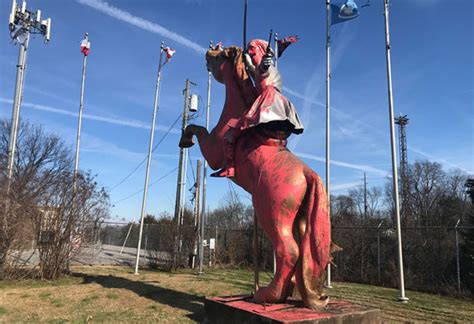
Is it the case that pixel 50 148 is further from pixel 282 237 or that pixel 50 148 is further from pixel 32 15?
pixel 282 237

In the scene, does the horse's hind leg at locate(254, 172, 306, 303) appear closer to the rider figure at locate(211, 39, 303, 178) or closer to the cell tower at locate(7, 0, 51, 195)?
the rider figure at locate(211, 39, 303, 178)

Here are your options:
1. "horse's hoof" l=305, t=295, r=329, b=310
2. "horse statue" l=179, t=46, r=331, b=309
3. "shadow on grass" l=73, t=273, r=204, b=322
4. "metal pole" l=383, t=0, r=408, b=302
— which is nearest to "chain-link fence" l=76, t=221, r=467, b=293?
"shadow on grass" l=73, t=273, r=204, b=322

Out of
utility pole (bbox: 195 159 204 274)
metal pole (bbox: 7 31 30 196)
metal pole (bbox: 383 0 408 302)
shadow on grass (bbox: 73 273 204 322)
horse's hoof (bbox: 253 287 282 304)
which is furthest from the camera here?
metal pole (bbox: 7 31 30 196)

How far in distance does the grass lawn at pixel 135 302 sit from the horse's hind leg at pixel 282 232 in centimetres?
256

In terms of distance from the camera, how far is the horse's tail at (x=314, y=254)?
493 centimetres

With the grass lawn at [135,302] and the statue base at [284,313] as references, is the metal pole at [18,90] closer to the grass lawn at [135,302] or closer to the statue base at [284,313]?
the grass lawn at [135,302]

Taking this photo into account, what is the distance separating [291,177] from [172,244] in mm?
11760

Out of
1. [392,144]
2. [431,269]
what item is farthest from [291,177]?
[431,269]

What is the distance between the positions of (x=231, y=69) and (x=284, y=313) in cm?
438

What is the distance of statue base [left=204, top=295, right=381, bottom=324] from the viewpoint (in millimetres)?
4590

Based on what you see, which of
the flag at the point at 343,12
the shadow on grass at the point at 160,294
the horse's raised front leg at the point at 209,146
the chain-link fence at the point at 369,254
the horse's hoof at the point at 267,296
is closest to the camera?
the horse's hoof at the point at 267,296

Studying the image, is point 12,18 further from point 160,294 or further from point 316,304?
point 316,304

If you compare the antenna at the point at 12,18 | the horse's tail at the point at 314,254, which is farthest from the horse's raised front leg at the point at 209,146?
the antenna at the point at 12,18

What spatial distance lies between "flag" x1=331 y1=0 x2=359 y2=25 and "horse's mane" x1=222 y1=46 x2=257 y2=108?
20.3 ft
